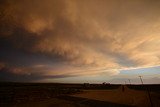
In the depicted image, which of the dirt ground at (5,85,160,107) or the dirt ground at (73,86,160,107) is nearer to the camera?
the dirt ground at (5,85,160,107)

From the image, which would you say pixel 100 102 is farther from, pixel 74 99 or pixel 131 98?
pixel 131 98

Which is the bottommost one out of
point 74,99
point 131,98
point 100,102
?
point 100,102

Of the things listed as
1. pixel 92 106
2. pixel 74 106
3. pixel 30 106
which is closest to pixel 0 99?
pixel 30 106

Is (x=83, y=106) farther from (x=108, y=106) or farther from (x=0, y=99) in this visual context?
(x=0, y=99)

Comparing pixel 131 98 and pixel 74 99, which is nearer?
pixel 131 98

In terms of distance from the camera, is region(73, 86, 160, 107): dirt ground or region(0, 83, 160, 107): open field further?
region(0, 83, 160, 107): open field

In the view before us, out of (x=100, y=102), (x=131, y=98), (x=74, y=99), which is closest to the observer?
(x=100, y=102)

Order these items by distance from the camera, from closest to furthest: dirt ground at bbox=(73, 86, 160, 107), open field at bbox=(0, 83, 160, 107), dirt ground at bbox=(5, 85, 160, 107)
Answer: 1. dirt ground at bbox=(5, 85, 160, 107)
2. dirt ground at bbox=(73, 86, 160, 107)
3. open field at bbox=(0, 83, 160, 107)

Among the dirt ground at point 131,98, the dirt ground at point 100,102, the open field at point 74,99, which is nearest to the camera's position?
the dirt ground at point 100,102

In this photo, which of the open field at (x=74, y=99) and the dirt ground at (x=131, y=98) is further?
the open field at (x=74, y=99)

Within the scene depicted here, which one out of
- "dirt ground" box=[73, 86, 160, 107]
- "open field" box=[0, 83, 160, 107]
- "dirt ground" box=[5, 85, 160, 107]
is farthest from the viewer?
"open field" box=[0, 83, 160, 107]

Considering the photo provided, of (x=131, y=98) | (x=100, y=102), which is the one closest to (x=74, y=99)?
(x=100, y=102)

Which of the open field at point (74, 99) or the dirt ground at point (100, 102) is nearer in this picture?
the dirt ground at point (100, 102)

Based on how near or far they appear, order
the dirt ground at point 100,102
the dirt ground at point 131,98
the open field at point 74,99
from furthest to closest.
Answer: the open field at point 74,99 → the dirt ground at point 131,98 → the dirt ground at point 100,102
